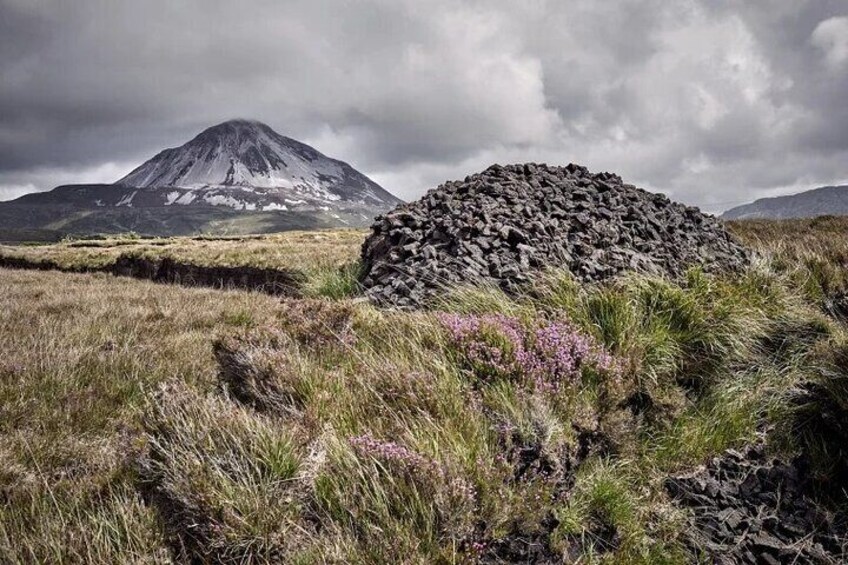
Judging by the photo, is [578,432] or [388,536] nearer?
[388,536]

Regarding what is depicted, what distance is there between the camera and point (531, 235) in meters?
9.29

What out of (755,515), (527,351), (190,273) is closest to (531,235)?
(527,351)

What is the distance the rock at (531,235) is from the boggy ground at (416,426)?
1105mm

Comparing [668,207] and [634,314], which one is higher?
[668,207]

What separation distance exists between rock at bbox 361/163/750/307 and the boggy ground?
1.11 metres

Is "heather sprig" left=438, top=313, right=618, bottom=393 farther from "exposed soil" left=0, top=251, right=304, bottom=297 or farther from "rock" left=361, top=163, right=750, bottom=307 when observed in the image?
"exposed soil" left=0, top=251, right=304, bottom=297

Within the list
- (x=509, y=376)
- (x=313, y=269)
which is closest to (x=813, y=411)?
(x=509, y=376)

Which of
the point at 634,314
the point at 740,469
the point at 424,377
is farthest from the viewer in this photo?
the point at 634,314

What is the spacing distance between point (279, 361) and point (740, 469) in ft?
15.6

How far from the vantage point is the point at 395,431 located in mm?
3809

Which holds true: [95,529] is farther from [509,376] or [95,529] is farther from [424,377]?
[509,376]

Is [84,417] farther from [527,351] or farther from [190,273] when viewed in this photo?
[190,273]

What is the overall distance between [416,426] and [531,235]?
6242mm

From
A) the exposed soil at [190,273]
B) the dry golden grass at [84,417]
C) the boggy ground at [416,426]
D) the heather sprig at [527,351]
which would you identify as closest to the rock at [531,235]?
A: the boggy ground at [416,426]
